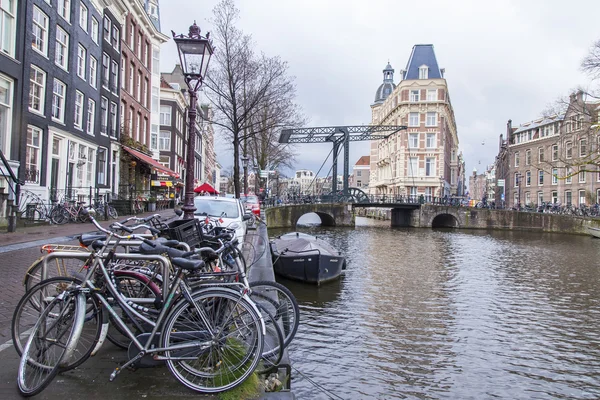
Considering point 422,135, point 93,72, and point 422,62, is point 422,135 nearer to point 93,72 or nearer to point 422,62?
point 422,62

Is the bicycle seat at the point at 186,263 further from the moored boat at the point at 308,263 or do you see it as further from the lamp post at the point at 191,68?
the moored boat at the point at 308,263

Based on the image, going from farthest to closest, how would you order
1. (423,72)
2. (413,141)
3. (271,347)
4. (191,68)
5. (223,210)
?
(423,72), (413,141), (223,210), (191,68), (271,347)

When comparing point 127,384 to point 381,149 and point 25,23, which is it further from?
point 381,149

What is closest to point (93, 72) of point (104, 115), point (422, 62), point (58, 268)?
point (104, 115)

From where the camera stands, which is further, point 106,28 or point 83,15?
point 106,28

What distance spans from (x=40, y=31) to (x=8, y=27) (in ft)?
6.90

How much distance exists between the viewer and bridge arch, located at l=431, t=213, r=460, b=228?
4594 cm

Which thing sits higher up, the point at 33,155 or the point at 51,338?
the point at 33,155

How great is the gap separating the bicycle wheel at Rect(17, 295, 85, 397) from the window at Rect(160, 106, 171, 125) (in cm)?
4167

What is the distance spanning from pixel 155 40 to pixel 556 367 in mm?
33489

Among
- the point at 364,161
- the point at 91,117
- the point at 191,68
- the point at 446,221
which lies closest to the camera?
the point at 191,68

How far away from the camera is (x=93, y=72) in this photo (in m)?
21.5

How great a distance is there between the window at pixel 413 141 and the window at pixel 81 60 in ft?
139

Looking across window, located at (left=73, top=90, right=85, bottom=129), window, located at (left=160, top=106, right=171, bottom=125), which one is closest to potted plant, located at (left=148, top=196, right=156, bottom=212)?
window, located at (left=73, top=90, right=85, bottom=129)
